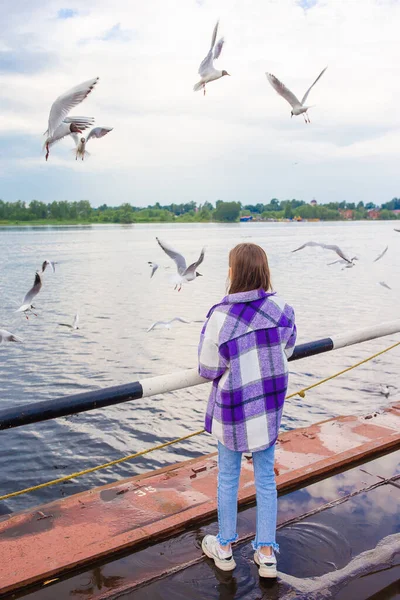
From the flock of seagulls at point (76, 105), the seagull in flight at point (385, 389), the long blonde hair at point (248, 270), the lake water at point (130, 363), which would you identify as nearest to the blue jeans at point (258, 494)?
the long blonde hair at point (248, 270)

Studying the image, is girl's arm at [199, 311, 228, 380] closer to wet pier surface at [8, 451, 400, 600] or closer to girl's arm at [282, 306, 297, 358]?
girl's arm at [282, 306, 297, 358]

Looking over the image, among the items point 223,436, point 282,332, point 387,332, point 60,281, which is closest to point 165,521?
point 223,436

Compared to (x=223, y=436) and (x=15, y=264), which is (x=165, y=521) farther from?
(x=15, y=264)

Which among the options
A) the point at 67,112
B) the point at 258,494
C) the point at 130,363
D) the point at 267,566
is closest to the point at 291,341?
the point at 258,494

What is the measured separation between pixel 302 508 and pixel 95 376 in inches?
382

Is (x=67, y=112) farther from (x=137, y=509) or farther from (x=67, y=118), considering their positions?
(x=137, y=509)

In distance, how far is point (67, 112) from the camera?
5.49 m

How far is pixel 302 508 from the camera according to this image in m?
3.35

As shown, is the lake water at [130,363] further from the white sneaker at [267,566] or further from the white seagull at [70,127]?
the white sneaker at [267,566]

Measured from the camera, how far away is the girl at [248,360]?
2607 mm

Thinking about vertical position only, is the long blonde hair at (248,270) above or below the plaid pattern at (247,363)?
above

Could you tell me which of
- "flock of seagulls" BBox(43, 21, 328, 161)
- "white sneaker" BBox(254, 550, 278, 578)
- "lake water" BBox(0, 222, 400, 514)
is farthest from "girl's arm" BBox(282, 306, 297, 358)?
"lake water" BBox(0, 222, 400, 514)

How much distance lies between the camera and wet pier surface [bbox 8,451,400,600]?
263 cm

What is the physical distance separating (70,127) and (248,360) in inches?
149
